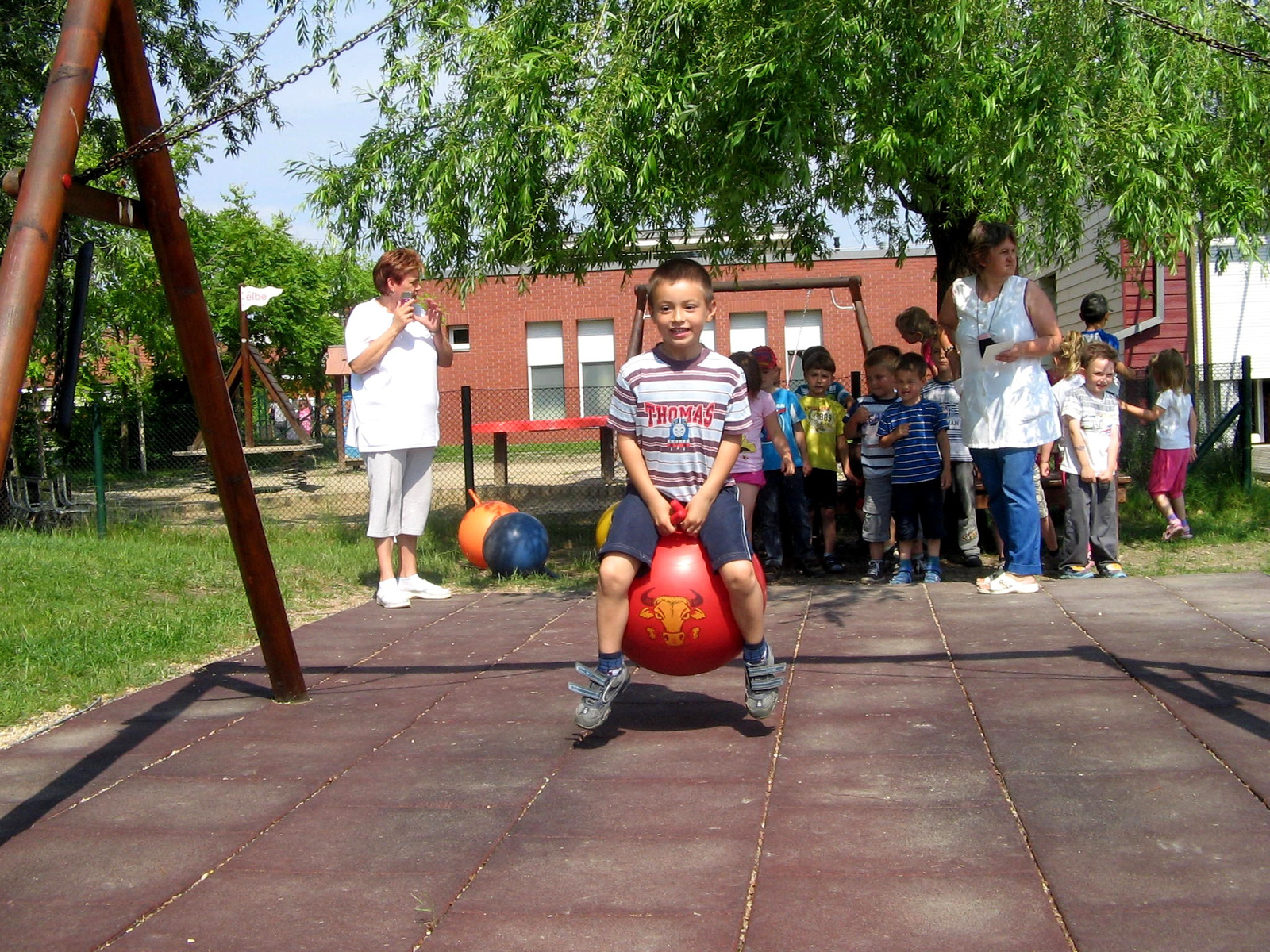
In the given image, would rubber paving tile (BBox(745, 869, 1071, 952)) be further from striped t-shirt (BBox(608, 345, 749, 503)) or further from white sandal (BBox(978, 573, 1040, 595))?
white sandal (BBox(978, 573, 1040, 595))

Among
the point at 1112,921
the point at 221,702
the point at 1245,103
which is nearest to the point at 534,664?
the point at 221,702

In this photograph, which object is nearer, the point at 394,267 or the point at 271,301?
the point at 394,267

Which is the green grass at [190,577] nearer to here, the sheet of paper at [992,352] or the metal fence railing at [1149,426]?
the metal fence railing at [1149,426]

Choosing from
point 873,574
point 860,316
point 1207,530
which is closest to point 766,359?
point 873,574

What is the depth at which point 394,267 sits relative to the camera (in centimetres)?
729

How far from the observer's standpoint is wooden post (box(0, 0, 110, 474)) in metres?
3.24

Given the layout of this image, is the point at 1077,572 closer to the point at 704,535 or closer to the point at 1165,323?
the point at 704,535

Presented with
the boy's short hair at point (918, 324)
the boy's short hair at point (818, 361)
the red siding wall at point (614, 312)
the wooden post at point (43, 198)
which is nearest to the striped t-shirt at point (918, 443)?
the boy's short hair at point (818, 361)

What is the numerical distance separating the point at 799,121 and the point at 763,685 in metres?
3.37

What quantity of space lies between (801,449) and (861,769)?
4965 mm

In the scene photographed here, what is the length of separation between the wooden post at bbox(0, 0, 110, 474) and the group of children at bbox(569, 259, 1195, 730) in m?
1.87

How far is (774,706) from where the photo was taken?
15.0 feet

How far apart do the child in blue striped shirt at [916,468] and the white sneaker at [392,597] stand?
10.0ft

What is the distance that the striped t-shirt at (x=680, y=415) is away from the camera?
4.23 m
